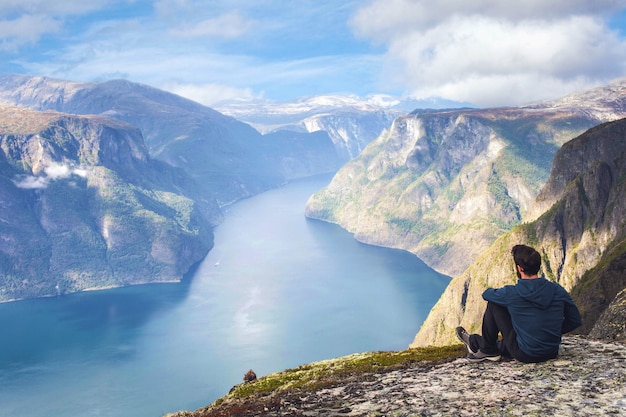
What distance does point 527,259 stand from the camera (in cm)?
1903

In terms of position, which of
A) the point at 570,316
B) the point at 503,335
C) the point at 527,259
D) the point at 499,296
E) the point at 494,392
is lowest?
the point at 494,392

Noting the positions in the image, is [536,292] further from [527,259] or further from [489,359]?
[489,359]

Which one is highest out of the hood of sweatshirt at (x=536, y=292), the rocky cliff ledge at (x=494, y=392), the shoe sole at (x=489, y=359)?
the hood of sweatshirt at (x=536, y=292)

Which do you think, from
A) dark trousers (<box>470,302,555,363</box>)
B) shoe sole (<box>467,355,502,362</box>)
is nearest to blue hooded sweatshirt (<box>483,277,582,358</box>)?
dark trousers (<box>470,302,555,363</box>)

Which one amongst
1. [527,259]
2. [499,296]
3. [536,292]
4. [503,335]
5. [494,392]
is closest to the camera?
[494,392]

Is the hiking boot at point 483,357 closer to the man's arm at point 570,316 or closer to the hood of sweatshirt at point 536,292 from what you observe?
the man's arm at point 570,316

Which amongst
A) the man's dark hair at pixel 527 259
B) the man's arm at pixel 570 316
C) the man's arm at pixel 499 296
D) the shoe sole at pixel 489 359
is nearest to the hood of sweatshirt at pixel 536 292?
the man's dark hair at pixel 527 259

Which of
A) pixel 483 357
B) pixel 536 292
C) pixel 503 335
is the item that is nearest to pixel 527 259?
pixel 536 292

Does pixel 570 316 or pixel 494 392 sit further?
pixel 570 316

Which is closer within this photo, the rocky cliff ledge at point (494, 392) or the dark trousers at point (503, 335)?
the rocky cliff ledge at point (494, 392)

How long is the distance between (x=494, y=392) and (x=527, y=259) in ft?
14.8

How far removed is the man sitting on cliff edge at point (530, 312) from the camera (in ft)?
63.1

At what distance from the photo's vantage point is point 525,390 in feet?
61.1

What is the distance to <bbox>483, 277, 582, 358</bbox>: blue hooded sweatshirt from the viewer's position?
19.2 m
